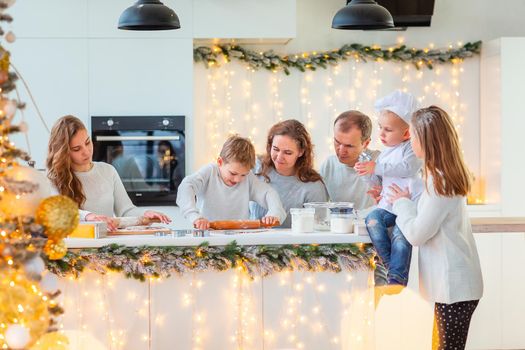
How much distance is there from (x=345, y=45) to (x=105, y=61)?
5.63ft

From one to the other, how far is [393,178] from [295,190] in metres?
0.63

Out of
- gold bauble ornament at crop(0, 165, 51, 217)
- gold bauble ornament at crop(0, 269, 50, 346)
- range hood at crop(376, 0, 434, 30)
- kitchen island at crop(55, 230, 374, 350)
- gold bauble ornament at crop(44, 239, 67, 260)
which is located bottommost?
kitchen island at crop(55, 230, 374, 350)

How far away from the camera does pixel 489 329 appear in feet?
19.1

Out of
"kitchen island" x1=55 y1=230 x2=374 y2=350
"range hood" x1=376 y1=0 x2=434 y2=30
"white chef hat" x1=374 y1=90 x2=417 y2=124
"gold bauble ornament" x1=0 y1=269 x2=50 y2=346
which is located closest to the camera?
"gold bauble ornament" x1=0 y1=269 x2=50 y2=346

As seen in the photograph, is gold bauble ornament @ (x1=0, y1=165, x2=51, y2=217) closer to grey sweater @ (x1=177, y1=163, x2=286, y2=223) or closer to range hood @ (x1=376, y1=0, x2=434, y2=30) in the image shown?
grey sweater @ (x1=177, y1=163, x2=286, y2=223)

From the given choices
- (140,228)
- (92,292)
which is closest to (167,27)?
(140,228)

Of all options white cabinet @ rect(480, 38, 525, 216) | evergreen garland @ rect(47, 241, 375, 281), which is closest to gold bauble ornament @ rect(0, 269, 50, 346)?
evergreen garland @ rect(47, 241, 375, 281)

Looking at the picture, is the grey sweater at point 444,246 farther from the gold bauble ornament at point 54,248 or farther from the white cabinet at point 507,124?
the white cabinet at point 507,124

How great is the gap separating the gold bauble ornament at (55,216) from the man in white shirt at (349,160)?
2429mm

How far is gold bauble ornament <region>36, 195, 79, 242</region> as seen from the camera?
2156mm

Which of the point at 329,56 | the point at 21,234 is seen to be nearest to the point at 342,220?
the point at 21,234

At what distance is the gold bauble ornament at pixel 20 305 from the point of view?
207 centimetres

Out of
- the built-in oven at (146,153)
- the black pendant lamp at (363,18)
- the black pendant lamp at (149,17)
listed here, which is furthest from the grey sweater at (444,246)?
the built-in oven at (146,153)

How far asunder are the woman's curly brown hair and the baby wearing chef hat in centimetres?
41
